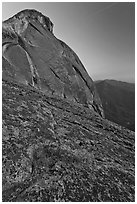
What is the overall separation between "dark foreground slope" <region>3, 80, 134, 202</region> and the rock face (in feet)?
54.2

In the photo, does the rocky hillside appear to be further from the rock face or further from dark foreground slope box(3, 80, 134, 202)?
the rock face

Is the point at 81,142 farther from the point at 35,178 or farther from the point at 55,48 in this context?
the point at 55,48

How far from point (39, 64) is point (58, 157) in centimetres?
3101

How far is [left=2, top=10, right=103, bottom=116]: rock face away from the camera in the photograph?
107 feet

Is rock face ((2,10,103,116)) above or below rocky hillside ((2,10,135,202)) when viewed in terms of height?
above

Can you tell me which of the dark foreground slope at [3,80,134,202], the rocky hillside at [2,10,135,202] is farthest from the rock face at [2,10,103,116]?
the dark foreground slope at [3,80,134,202]

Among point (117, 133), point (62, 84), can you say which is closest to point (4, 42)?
point (62, 84)

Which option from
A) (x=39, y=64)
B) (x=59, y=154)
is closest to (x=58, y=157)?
(x=59, y=154)

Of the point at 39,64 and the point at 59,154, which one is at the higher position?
the point at 39,64

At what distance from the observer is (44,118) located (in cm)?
1161

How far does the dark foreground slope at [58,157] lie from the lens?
757 cm

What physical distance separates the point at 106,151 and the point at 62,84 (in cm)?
2844

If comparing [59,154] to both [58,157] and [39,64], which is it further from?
[39,64]

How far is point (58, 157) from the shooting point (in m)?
9.20
